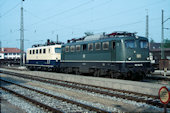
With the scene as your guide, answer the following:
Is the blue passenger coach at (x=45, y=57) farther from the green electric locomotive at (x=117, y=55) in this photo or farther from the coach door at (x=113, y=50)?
the coach door at (x=113, y=50)

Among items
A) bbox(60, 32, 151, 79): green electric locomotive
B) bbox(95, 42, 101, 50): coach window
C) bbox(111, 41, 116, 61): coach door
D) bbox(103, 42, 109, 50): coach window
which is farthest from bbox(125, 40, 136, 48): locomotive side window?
bbox(95, 42, 101, 50): coach window

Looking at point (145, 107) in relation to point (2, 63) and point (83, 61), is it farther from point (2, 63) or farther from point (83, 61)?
point (2, 63)

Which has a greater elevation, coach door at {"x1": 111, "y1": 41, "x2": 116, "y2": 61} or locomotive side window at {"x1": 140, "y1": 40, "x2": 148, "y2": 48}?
locomotive side window at {"x1": 140, "y1": 40, "x2": 148, "y2": 48}

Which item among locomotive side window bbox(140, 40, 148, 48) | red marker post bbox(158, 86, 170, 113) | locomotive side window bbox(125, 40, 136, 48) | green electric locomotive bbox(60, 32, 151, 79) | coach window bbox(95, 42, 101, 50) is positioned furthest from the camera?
coach window bbox(95, 42, 101, 50)

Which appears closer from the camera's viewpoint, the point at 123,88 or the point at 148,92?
the point at 148,92

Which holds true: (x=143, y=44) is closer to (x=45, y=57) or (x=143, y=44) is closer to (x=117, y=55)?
(x=117, y=55)

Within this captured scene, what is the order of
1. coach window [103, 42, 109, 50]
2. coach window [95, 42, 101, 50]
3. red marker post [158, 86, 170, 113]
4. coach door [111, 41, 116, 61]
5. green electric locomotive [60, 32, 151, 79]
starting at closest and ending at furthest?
red marker post [158, 86, 170, 113]
green electric locomotive [60, 32, 151, 79]
coach door [111, 41, 116, 61]
coach window [103, 42, 109, 50]
coach window [95, 42, 101, 50]

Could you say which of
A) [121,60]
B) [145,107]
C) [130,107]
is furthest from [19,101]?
[121,60]

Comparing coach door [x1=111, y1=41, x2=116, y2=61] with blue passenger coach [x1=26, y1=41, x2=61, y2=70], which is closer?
coach door [x1=111, y1=41, x2=116, y2=61]

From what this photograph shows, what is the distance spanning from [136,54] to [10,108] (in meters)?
10.1

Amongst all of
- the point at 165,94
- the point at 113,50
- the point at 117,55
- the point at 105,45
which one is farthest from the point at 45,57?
the point at 165,94

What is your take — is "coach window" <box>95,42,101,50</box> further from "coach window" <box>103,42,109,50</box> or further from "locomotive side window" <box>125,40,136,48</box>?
"locomotive side window" <box>125,40,136,48</box>

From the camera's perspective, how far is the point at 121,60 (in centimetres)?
1470

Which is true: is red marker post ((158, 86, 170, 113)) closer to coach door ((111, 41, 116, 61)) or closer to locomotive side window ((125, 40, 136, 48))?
locomotive side window ((125, 40, 136, 48))
